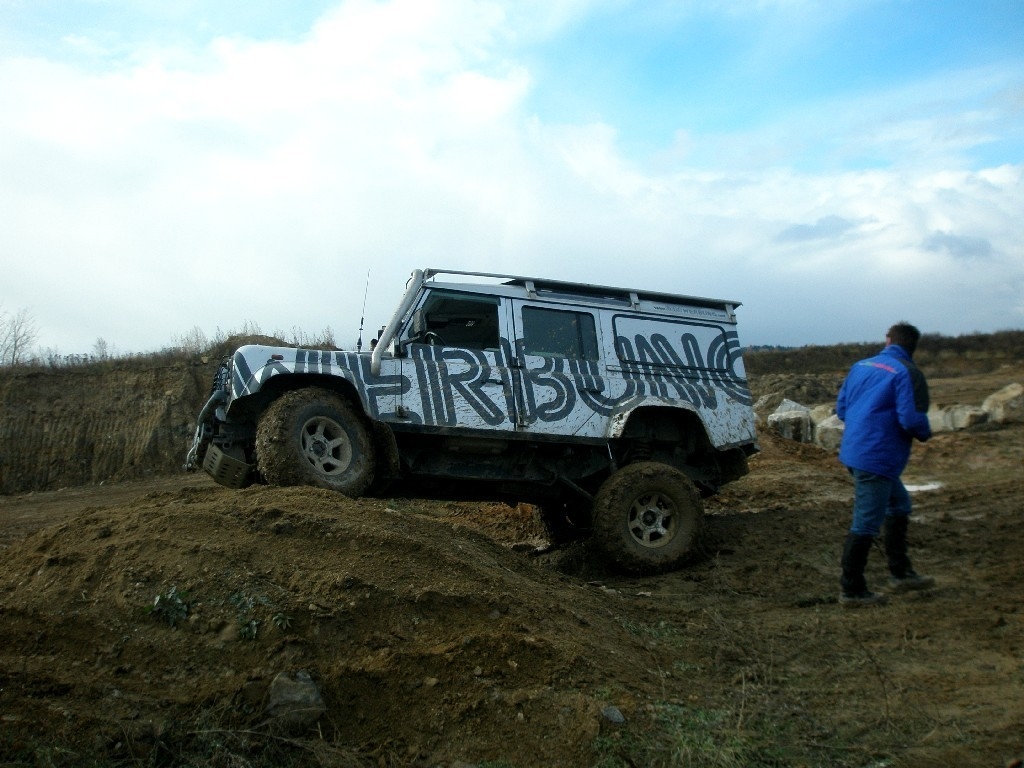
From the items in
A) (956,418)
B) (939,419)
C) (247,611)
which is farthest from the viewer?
(939,419)

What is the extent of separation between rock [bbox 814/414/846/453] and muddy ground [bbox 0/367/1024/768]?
9.10 meters

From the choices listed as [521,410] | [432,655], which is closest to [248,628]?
Answer: [432,655]

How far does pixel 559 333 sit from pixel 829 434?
9.30 m

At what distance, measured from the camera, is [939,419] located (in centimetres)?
1602

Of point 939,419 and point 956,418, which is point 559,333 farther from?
point 939,419

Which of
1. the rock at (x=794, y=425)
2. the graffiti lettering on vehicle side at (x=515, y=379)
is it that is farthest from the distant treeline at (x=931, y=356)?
the graffiti lettering on vehicle side at (x=515, y=379)

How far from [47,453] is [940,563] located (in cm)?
1695

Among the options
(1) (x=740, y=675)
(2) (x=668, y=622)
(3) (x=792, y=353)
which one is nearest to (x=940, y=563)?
(2) (x=668, y=622)

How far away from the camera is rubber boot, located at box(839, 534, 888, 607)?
6027mm

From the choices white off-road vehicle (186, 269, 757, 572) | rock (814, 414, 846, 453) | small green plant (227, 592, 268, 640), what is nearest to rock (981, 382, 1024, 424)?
rock (814, 414, 846, 453)

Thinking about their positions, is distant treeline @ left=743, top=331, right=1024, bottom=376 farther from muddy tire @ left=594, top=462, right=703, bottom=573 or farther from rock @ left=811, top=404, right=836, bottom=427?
muddy tire @ left=594, top=462, right=703, bottom=573

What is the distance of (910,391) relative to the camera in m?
5.88

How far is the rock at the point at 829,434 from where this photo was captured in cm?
1569

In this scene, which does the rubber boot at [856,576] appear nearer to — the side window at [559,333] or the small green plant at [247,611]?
the side window at [559,333]
